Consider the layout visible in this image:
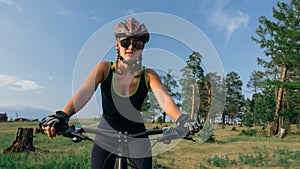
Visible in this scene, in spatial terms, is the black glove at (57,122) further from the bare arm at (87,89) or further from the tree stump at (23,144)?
the tree stump at (23,144)

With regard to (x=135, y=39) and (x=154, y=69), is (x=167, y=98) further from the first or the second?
(x=135, y=39)

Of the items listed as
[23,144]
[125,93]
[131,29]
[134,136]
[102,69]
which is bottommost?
[23,144]

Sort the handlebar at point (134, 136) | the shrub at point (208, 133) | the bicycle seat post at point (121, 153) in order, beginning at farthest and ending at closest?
the shrub at point (208, 133) → the bicycle seat post at point (121, 153) → the handlebar at point (134, 136)

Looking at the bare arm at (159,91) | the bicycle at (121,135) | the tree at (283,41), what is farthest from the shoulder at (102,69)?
the tree at (283,41)

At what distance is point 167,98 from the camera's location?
7.64ft

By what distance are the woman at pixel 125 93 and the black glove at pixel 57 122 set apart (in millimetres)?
311

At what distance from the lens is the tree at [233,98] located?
156 ft

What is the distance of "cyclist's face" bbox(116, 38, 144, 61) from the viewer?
7.35 feet

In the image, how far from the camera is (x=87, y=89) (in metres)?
2.23

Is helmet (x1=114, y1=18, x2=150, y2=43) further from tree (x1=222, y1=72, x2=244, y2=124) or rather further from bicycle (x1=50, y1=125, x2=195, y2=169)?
tree (x1=222, y1=72, x2=244, y2=124)

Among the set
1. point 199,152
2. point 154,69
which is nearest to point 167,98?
point 154,69

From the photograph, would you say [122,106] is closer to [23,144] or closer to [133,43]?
[133,43]

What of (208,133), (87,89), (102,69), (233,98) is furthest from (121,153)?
(233,98)

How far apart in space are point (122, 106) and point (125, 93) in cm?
10
